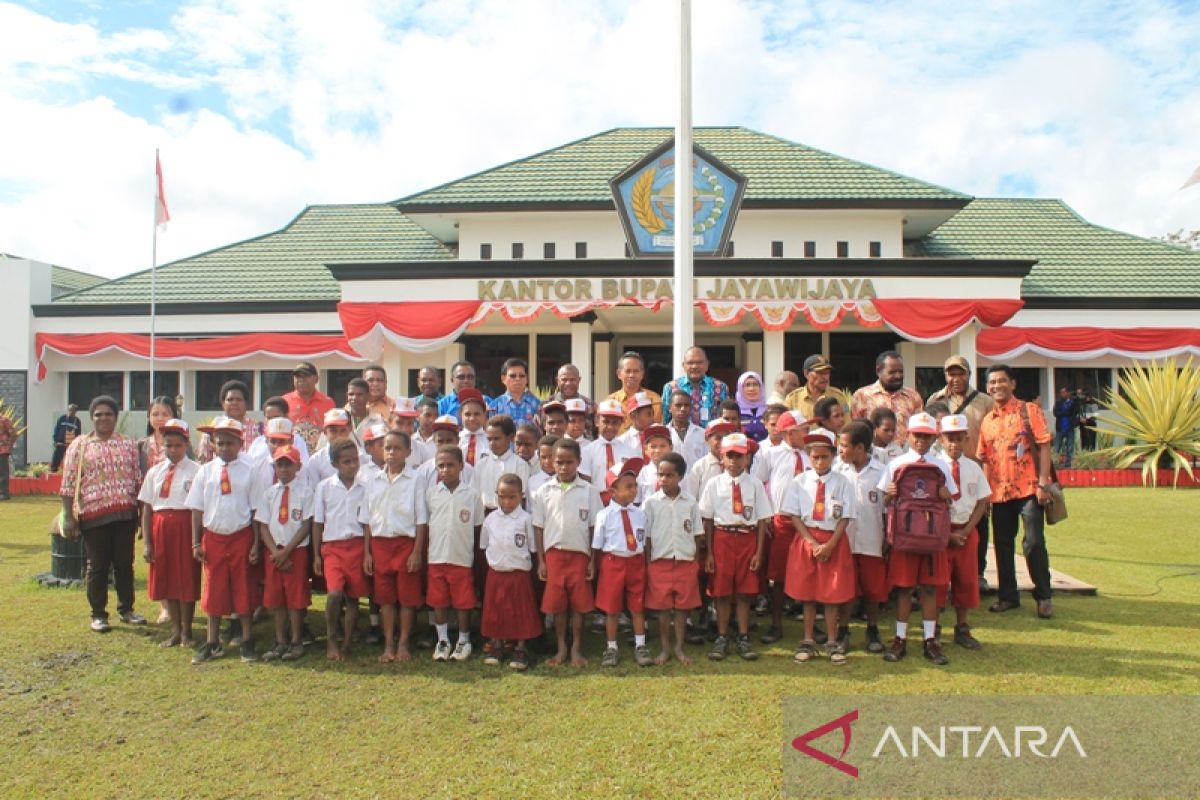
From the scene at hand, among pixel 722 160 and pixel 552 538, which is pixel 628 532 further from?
pixel 722 160

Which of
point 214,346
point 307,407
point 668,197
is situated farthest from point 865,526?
point 214,346

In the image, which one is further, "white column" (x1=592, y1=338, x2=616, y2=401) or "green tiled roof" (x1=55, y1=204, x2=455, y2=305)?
"green tiled roof" (x1=55, y1=204, x2=455, y2=305)

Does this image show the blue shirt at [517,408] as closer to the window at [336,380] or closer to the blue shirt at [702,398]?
the blue shirt at [702,398]

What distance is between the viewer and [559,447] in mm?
5273

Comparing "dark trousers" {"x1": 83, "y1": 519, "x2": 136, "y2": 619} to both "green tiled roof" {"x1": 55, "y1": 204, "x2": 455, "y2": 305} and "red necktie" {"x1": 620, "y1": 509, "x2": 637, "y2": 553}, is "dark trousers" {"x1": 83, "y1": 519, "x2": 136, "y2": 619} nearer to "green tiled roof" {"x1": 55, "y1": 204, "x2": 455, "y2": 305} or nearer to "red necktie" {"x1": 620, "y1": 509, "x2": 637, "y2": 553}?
"red necktie" {"x1": 620, "y1": 509, "x2": 637, "y2": 553}

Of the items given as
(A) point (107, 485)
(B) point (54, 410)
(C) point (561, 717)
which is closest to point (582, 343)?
(A) point (107, 485)

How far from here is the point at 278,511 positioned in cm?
550

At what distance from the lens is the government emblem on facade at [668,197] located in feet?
45.0

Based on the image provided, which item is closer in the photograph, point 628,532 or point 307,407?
point 628,532

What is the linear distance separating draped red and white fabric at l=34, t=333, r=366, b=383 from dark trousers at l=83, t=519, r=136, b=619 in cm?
1192

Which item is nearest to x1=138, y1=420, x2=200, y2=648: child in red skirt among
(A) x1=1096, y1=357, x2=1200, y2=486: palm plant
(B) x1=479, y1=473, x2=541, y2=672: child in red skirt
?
(B) x1=479, y1=473, x2=541, y2=672: child in red skirt

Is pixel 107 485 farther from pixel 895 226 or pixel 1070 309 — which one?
pixel 1070 309

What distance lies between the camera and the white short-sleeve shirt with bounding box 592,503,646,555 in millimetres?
5189

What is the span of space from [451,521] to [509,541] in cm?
41
